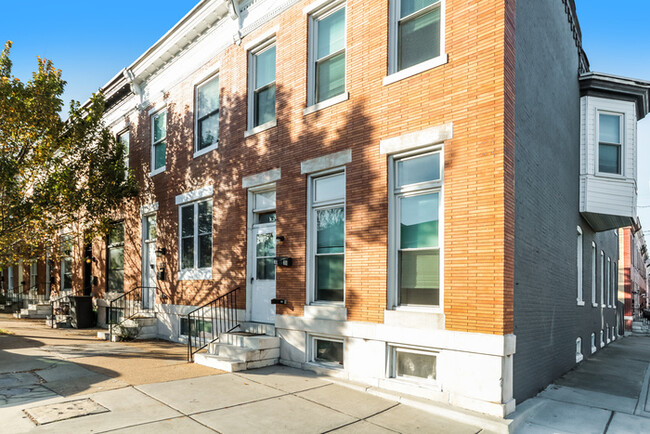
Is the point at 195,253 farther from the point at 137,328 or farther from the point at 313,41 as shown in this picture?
the point at 313,41

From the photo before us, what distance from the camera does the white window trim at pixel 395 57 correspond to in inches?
291

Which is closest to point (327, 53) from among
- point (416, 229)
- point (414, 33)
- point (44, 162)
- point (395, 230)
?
point (414, 33)

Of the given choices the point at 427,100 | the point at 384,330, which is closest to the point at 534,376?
the point at 384,330

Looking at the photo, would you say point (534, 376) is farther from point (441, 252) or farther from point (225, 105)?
point (225, 105)

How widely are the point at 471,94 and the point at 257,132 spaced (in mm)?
5125

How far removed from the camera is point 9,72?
478 inches

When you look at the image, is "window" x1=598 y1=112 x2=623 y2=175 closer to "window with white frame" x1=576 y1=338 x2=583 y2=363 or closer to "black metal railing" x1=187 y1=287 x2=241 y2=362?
"window with white frame" x1=576 y1=338 x2=583 y2=363

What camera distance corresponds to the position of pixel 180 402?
6.48 m

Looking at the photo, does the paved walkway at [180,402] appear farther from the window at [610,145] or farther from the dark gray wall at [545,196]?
the window at [610,145]

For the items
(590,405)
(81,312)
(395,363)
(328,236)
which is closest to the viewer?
(590,405)

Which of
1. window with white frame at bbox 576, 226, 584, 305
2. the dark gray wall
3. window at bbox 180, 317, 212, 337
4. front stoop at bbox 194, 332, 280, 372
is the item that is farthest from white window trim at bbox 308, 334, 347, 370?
window with white frame at bbox 576, 226, 584, 305

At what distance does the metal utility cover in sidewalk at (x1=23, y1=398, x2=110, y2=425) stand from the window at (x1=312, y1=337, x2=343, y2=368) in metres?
3.81

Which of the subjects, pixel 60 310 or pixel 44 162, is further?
pixel 60 310

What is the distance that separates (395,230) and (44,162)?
33.2ft
